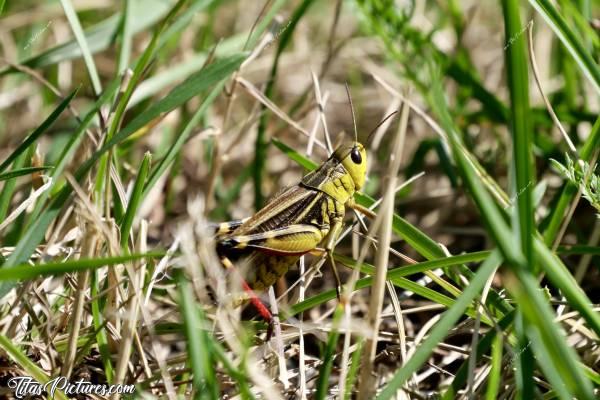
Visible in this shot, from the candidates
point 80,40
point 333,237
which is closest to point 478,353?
point 333,237

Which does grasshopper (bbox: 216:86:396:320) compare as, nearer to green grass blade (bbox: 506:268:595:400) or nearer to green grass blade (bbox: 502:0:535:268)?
green grass blade (bbox: 502:0:535:268)

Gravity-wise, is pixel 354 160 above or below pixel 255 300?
above

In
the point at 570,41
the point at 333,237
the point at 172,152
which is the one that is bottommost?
the point at 333,237

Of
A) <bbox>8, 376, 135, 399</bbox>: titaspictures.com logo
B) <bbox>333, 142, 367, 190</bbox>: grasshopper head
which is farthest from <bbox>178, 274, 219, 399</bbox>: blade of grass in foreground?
<bbox>333, 142, 367, 190</bbox>: grasshopper head

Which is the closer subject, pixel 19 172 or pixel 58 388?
pixel 58 388

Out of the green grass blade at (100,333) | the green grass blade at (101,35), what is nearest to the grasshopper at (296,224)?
the green grass blade at (100,333)

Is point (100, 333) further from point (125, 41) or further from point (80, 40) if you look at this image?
point (125, 41)

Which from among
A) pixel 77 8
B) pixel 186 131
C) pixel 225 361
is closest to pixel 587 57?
pixel 186 131
